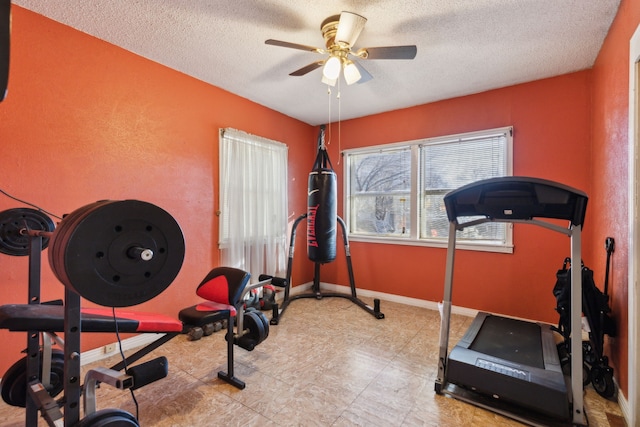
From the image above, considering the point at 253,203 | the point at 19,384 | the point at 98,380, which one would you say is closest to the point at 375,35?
the point at 253,203

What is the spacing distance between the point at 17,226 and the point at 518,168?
4.07 meters

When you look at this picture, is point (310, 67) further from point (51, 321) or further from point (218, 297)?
point (51, 321)

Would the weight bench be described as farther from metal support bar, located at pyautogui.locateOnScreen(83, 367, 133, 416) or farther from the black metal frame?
the black metal frame

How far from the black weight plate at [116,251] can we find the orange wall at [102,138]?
1.64 m

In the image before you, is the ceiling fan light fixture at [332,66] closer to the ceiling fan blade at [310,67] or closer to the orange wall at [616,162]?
the ceiling fan blade at [310,67]

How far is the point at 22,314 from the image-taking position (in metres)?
1.29

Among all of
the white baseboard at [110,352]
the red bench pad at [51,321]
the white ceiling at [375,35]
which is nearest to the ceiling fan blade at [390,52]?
the white ceiling at [375,35]

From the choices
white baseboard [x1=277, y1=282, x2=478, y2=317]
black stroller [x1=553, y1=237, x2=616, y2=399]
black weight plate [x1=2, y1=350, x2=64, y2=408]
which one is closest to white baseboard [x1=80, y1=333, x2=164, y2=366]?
black weight plate [x1=2, y1=350, x2=64, y2=408]

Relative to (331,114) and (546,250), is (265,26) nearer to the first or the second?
(331,114)

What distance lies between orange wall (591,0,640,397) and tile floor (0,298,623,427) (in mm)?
589

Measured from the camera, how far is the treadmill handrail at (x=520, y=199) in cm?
170

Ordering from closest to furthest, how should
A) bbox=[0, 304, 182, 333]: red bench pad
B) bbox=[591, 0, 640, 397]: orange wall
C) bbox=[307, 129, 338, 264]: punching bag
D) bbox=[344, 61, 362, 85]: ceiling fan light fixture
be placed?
bbox=[0, 304, 182, 333]: red bench pad, bbox=[591, 0, 640, 397]: orange wall, bbox=[344, 61, 362, 85]: ceiling fan light fixture, bbox=[307, 129, 338, 264]: punching bag

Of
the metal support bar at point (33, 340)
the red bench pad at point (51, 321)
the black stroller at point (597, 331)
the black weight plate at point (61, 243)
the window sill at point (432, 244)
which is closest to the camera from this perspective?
the black weight plate at point (61, 243)

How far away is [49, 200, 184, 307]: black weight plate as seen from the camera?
2.97 feet
